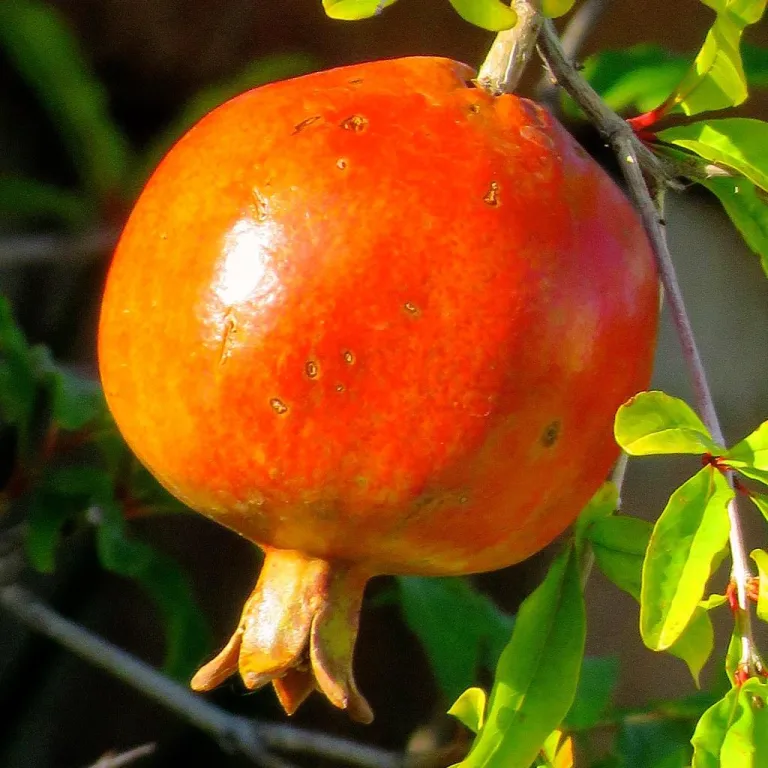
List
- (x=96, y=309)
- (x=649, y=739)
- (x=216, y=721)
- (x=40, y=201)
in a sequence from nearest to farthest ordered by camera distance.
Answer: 1. (x=649, y=739)
2. (x=216, y=721)
3. (x=40, y=201)
4. (x=96, y=309)

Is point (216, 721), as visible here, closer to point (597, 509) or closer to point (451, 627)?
point (451, 627)

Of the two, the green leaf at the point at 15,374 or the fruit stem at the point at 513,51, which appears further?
the green leaf at the point at 15,374

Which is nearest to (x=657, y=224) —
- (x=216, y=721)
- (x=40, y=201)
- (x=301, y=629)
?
(x=301, y=629)

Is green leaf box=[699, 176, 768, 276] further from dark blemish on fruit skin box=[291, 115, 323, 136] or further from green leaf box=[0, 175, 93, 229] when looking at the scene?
green leaf box=[0, 175, 93, 229]

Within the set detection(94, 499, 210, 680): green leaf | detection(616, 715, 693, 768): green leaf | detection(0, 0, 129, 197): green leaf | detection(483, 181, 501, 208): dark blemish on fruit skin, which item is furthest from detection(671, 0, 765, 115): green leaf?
detection(0, 0, 129, 197): green leaf

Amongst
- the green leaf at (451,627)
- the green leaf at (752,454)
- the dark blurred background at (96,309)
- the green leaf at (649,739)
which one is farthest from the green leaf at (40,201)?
the green leaf at (752,454)

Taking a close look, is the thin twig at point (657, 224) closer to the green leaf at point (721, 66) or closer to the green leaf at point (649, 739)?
the green leaf at point (721, 66)
